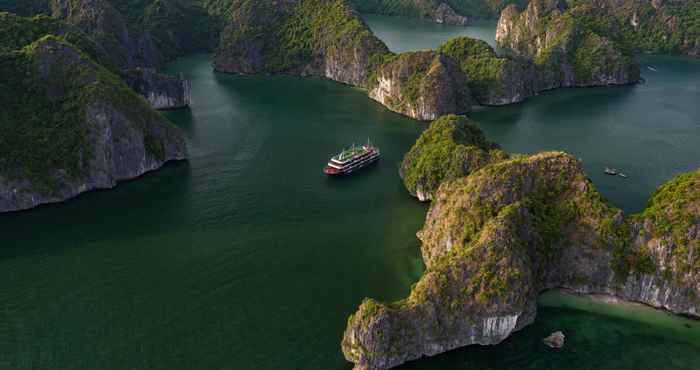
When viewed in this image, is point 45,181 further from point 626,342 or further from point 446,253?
point 626,342

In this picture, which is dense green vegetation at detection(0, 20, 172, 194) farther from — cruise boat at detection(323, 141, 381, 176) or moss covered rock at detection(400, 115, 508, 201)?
moss covered rock at detection(400, 115, 508, 201)

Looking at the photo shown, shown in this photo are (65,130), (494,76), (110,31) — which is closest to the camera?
(65,130)

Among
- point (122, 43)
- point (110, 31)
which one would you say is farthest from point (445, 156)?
point (110, 31)

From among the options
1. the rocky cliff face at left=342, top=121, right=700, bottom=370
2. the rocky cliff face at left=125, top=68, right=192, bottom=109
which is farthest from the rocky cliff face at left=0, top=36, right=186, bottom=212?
the rocky cliff face at left=342, top=121, right=700, bottom=370

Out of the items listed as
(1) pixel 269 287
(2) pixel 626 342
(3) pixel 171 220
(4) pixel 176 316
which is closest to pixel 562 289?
(2) pixel 626 342

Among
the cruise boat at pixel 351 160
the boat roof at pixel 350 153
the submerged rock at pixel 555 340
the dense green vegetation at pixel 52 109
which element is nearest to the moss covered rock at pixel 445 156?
the cruise boat at pixel 351 160

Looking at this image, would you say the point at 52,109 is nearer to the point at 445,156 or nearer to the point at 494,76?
the point at 445,156

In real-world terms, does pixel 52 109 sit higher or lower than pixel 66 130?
higher
